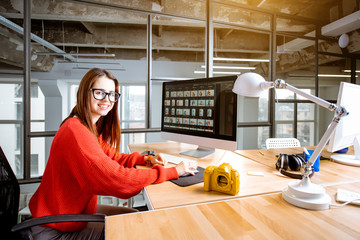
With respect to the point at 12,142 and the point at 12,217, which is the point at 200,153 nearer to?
the point at 12,217

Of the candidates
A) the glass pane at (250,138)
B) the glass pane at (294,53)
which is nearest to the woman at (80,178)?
the glass pane at (294,53)

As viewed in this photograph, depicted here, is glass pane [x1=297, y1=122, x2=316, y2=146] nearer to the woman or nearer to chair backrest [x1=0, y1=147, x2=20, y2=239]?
the woman

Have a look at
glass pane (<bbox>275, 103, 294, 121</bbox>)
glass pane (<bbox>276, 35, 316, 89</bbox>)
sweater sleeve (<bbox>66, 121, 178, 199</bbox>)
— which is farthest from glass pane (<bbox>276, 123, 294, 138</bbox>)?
sweater sleeve (<bbox>66, 121, 178, 199</bbox>)

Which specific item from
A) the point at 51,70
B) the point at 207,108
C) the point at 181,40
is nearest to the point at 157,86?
the point at 181,40

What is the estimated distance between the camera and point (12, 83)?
711 cm

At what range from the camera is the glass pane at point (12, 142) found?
7.13 metres

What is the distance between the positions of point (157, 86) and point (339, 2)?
537 cm

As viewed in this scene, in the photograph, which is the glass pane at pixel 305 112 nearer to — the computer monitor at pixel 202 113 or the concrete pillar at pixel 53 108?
the computer monitor at pixel 202 113

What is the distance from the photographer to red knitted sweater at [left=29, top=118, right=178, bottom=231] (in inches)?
37.3

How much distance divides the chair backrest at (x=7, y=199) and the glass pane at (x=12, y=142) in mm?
7657

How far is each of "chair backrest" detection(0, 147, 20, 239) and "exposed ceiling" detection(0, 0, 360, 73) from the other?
2.28 m

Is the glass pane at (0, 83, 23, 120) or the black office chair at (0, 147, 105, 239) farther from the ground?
the glass pane at (0, 83, 23, 120)

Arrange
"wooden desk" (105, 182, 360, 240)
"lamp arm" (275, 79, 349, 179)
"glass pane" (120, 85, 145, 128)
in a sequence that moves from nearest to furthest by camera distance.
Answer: "wooden desk" (105, 182, 360, 240) < "lamp arm" (275, 79, 349, 179) < "glass pane" (120, 85, 145, 128)

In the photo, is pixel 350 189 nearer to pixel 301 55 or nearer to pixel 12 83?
pixel 301 55
